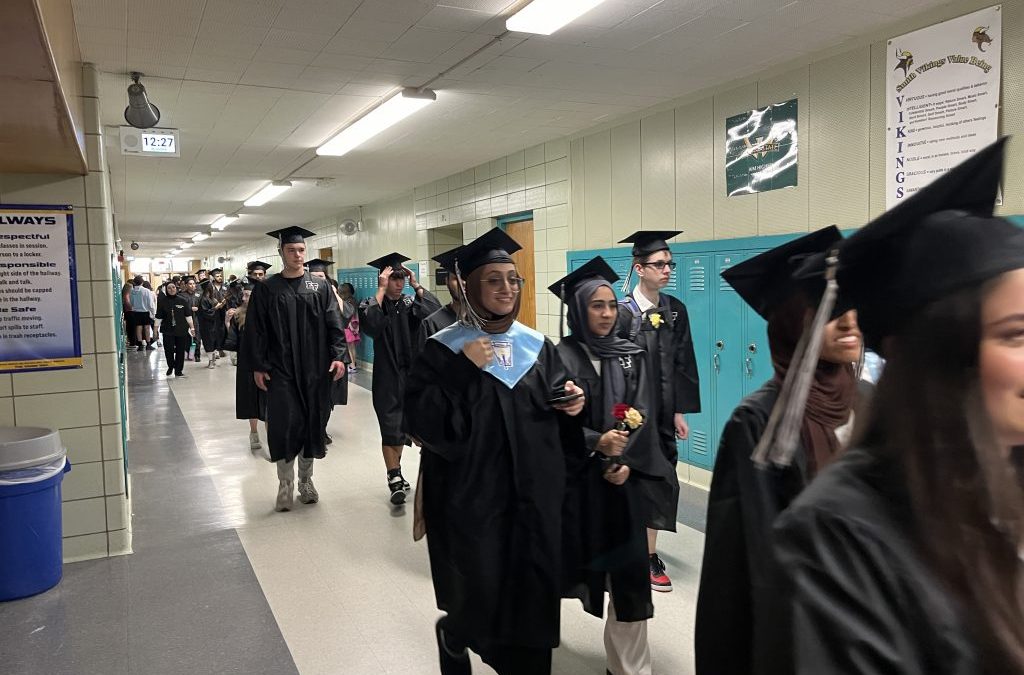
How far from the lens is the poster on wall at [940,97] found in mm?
3396

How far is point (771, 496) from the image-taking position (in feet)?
4.55

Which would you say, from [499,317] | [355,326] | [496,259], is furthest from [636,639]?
[355,326]

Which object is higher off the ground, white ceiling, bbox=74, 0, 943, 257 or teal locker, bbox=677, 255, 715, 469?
white ceiling, bbox=74, 0, 943, 257

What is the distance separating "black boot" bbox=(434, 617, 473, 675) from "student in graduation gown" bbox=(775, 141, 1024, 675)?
1.84m

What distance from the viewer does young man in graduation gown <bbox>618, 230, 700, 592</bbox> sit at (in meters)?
3.24

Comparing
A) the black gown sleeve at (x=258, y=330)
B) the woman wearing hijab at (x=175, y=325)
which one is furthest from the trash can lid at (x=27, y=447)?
the woman wearing hijab at (x=175, y=325)

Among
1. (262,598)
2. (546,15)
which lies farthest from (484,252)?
(262,598)

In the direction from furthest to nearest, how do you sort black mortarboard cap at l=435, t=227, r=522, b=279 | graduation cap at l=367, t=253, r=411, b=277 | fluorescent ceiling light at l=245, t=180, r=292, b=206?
fluorescent ceiling light at l=245, t=180, r=292, b=206 → graduation cap at l=367, t=253, r=411, b=277 → black mortarboard cap at l=435, t=227, r=522, b=279

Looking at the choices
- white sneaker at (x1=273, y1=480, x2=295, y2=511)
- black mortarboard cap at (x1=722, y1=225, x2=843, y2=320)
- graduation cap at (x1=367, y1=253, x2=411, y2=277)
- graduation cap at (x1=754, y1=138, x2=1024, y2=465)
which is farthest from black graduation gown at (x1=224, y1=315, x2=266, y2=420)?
graduation cap at (x1=754, y1=138, x2=1024, y2=465)

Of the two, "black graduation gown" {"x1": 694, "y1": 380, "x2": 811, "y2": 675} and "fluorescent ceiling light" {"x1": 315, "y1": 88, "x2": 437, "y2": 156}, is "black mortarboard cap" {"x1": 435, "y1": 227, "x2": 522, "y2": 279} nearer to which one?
"black graduation gown" {"x1": 694, "y1": 380, "x2": 811, "y2": 675}

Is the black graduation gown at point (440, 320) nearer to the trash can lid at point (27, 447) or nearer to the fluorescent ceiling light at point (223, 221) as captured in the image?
the trash can lid at point (27, 447)

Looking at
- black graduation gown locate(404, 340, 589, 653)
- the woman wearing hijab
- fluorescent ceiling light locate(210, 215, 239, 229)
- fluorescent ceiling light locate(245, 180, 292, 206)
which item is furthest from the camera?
fluorescent ceiling light locate(210, 215, 239, 229)

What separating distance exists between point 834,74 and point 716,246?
4.33ft

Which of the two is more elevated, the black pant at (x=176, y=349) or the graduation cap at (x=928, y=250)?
the graduation cap at (x=928, y=250)
